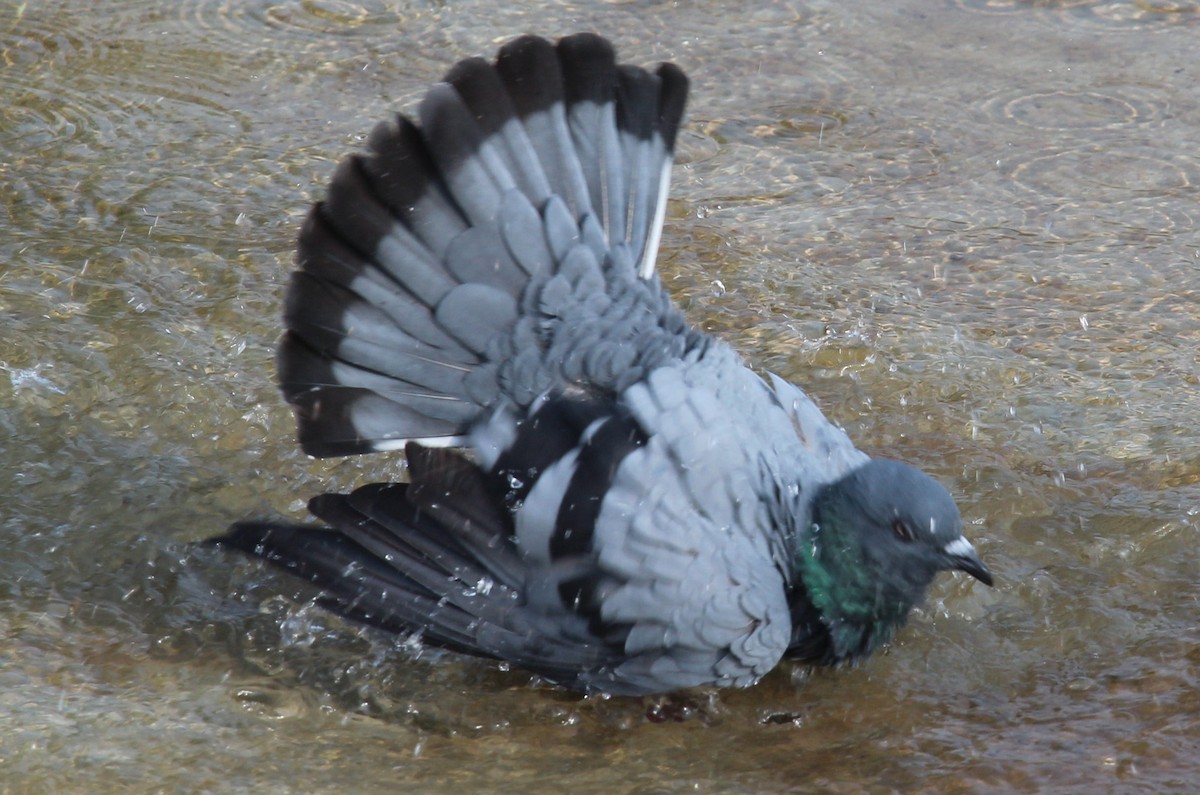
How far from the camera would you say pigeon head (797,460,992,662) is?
3.31 metres

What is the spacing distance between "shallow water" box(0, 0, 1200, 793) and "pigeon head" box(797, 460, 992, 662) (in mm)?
217

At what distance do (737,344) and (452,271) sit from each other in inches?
64.4

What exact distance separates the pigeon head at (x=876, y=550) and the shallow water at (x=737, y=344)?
0.22 meters

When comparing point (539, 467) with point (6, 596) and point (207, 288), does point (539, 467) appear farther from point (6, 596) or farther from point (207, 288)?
point (207, 288)

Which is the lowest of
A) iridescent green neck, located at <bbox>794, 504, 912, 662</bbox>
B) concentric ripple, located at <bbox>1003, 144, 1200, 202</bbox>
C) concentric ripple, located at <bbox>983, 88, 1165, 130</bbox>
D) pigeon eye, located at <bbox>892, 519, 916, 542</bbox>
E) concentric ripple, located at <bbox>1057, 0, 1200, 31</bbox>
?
iridescent green neck, located at <bbox>794, 504, 912, 662</bbox>

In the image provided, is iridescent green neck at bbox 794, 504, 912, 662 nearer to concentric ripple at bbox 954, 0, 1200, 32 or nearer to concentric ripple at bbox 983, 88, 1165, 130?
concentric ripple at bbox 983, 88, 1165, 130

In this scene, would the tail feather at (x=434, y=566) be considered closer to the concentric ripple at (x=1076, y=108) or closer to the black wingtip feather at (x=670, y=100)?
the black wingtip feather at (x=670, y=100)

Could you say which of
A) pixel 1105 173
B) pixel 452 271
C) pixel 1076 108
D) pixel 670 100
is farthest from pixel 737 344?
pixel 1076 108

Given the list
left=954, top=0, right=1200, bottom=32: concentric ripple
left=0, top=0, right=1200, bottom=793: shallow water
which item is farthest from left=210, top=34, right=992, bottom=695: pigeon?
left=954, top=0, right=1200, bottom=32: concentric ripple

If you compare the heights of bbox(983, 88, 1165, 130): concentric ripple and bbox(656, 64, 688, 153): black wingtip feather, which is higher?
bbox(656, 64, 688, 153): black wingtip feather

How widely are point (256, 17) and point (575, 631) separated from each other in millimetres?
5182

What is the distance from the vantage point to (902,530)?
332cm

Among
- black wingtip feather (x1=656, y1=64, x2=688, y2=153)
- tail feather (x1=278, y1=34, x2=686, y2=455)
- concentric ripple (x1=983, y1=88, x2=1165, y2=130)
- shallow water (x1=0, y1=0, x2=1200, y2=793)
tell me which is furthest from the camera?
concentric ripple (x1=983, y1=88, x2=1165, y2=130)

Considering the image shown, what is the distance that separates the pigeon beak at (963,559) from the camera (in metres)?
3.31
